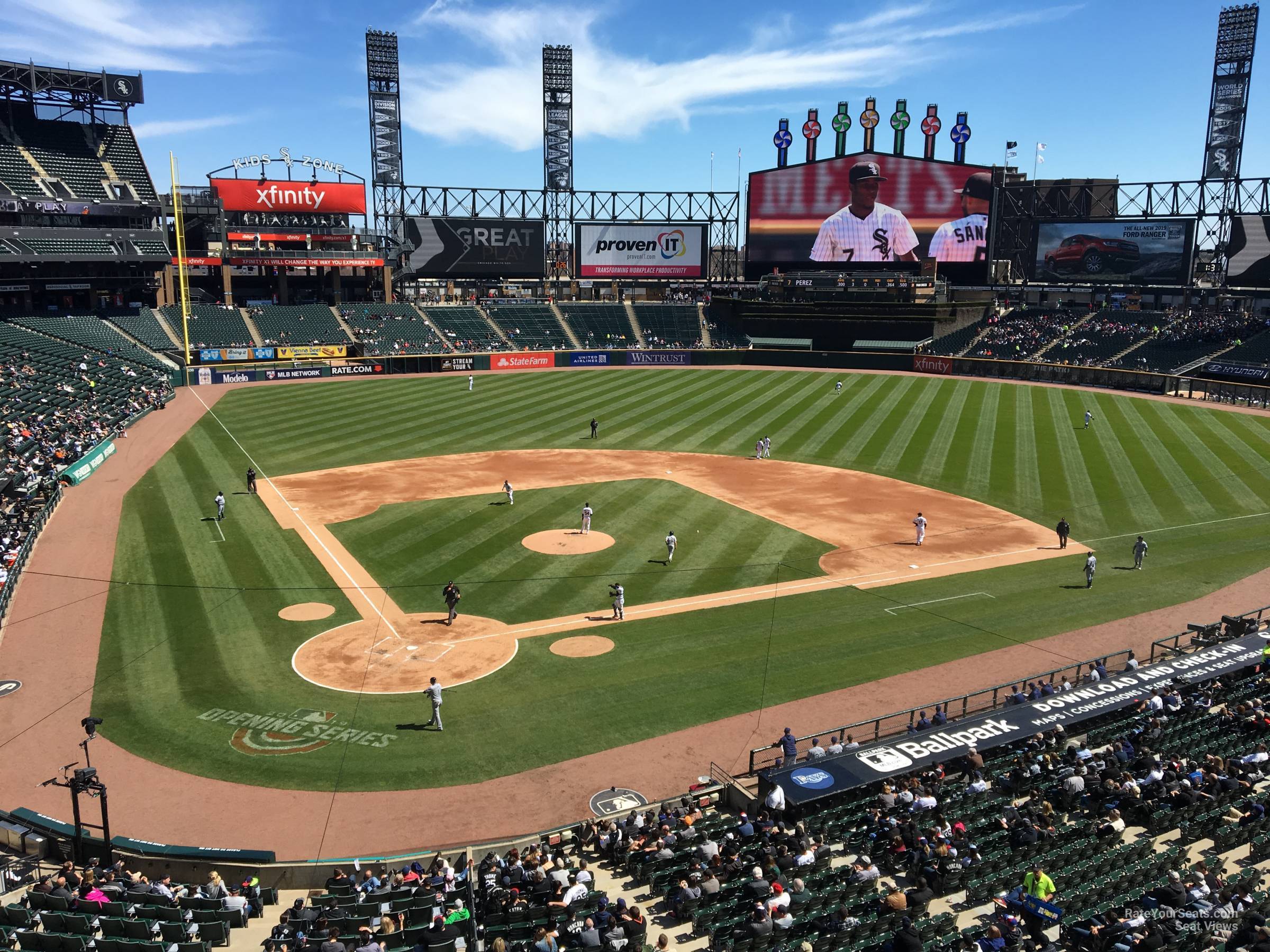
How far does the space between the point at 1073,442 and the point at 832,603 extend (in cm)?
3030

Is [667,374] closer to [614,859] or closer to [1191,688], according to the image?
[1191,688]

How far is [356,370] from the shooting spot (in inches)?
3130

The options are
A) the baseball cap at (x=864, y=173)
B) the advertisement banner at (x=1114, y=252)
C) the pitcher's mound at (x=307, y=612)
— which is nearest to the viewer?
the pitcher's mound at (x=307, y=612)

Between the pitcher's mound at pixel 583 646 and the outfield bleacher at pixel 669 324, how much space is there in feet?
227

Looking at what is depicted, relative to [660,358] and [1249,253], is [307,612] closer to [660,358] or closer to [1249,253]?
[660,358]

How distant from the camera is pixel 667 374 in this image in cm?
8144

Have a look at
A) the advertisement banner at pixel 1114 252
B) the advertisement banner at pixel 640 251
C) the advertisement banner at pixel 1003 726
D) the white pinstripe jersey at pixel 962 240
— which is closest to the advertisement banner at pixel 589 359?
the advertisement banner at pixel 640 251

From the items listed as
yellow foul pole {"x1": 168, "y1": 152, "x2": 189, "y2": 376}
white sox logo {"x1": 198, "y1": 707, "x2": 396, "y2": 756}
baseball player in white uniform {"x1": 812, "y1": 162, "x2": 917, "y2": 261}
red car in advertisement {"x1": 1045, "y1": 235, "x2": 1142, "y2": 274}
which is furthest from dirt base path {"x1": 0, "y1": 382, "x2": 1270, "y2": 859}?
baseball player in white uniform {"x1": 812, "y1": 162, "x2": 917, "y2": 261}

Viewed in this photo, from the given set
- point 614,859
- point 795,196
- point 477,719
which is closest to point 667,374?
point 795,196

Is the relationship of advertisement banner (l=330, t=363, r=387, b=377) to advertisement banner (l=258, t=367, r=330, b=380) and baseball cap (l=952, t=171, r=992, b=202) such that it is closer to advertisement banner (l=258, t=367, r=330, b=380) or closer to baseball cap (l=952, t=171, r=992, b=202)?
advertisement banner (l=258, t=367, r=330, b=380)

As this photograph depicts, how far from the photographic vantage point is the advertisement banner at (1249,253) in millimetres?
77688

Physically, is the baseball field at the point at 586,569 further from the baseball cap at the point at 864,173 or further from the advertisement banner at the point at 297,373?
the baseball cap at the point at 864,173

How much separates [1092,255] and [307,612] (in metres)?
84.2

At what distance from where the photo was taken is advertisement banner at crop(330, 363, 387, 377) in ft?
258
